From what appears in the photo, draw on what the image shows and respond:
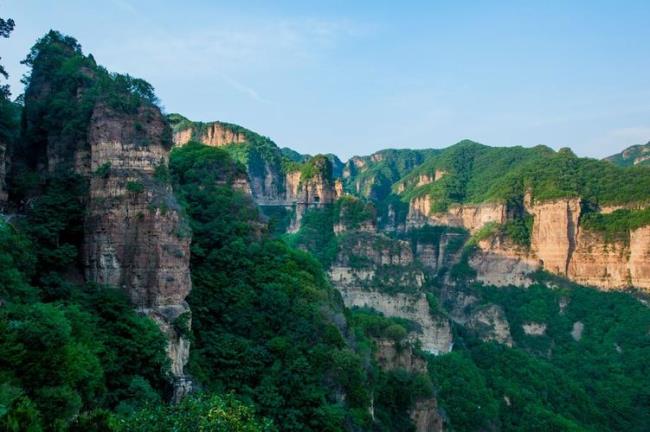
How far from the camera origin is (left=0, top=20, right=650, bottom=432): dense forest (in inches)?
678

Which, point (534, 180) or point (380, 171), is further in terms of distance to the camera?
point (380, 171)

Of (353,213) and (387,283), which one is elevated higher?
(353,213)

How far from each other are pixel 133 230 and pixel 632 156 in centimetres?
15800

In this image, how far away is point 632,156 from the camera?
157 meters

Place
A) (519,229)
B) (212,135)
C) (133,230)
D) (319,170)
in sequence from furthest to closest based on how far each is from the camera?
(212,135) < (519,229) < (319,170) < (133,230)

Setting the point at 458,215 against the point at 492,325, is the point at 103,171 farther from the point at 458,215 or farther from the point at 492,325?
the point at 458,215

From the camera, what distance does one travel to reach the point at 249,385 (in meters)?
29.4

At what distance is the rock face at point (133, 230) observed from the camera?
26.6 meters

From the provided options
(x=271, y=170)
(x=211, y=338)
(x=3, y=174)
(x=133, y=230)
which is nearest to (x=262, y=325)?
(x=211, y=338)

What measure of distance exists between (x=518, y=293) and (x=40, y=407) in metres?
78.6

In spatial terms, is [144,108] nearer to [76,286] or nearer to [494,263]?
[76,286]

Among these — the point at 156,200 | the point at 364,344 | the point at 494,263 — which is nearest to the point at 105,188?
the point at 156,200

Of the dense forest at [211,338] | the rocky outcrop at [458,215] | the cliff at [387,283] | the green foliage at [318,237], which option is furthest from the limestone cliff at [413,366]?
the rocky outcrop at [458,215]

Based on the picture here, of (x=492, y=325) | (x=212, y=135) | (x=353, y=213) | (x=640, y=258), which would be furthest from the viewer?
(x=212, y=135)
